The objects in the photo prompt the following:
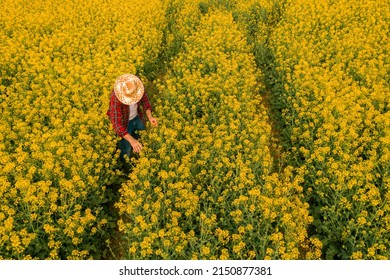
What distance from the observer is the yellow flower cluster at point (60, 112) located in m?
4.54

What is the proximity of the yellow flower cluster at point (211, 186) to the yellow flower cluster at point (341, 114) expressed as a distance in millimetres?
454

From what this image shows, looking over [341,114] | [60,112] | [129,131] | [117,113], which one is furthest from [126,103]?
[341,114]

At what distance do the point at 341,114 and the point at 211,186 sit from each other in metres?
2.83

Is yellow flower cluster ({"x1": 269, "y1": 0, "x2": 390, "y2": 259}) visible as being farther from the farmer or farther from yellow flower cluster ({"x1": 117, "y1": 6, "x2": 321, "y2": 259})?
the farmer

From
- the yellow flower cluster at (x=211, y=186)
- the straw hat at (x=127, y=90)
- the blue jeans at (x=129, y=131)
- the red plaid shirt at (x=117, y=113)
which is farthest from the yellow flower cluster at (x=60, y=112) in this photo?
the straw hat at (x=127, y=90)

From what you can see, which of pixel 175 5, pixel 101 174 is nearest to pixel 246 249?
pixel 101 174

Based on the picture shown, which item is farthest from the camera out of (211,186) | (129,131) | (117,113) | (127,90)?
(129,131)

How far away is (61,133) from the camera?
5590mm

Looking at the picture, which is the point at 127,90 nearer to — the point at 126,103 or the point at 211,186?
the point at 126,103

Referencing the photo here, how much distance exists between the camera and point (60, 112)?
242 inches

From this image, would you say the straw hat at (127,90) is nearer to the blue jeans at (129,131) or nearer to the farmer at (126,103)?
the farmer at (126,103)

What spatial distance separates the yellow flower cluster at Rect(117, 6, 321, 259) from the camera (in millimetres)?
4379
